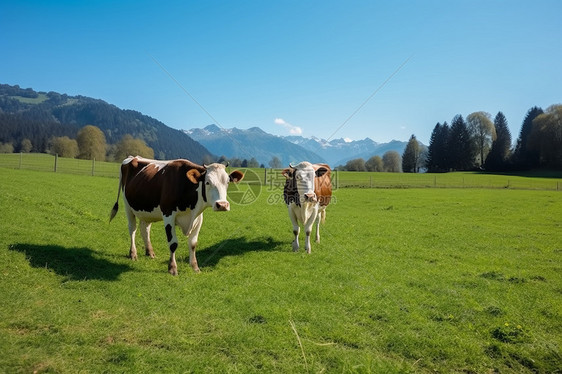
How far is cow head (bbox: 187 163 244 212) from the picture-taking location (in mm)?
7297

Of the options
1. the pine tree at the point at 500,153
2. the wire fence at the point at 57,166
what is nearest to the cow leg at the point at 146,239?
the wire fence at the point at 57,166

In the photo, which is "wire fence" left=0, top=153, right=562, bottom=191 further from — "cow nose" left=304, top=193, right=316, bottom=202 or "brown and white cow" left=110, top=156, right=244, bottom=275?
"brown and white cow" left=110, top=156, right=244, bottom=275

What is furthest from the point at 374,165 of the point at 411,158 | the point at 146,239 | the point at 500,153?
the point at 146,239

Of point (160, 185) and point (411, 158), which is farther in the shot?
point (411, 158)

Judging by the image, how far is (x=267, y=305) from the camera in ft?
19.4

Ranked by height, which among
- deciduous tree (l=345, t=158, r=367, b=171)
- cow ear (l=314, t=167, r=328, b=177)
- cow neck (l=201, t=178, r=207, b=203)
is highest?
deciduous tree (l=345, t=158, r=367, b=171)

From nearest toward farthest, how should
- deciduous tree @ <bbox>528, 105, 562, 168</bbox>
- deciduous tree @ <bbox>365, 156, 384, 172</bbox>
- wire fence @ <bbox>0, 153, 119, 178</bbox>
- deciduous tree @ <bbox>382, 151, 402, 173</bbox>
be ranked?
wire fence @ <bbox>0, 153, 119, 178</bbox>
deciduous tree @ <bbox>528, 105, 562, 168</bbox>
deciduous tree @ <bbox>365, 156, 384, 172</bbox>
deciduous tree @ <bbox>382, 151, 402, 173</bbox>

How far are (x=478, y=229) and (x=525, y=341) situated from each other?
11366 mm

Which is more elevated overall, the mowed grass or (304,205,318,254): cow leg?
(304,205,318,254): cow leg

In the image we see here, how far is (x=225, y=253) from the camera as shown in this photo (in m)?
9.70

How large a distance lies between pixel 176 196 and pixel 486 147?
91.3 metres

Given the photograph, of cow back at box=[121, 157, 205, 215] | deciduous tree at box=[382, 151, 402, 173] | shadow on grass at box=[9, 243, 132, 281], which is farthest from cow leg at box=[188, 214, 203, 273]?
deciduous tree at box=[382, 151, 402, 173]

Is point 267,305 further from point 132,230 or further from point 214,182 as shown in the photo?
point 132,230

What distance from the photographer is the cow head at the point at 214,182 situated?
7297mm
